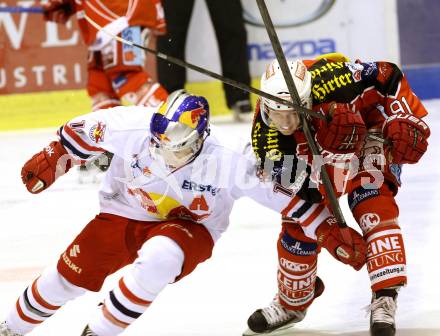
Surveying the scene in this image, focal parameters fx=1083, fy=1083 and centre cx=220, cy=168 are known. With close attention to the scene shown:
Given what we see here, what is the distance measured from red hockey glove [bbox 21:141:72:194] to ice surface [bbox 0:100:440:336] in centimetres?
48

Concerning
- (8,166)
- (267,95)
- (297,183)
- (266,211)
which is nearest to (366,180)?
(297,183)

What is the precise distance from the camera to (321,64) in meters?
3.20

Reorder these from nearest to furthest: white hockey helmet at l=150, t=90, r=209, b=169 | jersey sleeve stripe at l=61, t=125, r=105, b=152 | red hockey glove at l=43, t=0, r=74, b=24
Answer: white hockey helmet at l=150, t=90, r=209, b=169 → jersey sleeve stripe at l=61, t=125, r=105, b=152 → red hockey glove at l=43, t=0, r=74, b=24

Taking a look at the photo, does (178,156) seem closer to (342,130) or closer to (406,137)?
(342,130)

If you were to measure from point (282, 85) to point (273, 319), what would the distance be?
29.3 inches

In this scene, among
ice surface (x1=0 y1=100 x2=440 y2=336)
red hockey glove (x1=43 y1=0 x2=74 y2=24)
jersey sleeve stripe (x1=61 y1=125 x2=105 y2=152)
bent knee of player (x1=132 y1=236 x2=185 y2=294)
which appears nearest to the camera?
bent knee of player (x1=132 y1=236 x2=185 y2=294)

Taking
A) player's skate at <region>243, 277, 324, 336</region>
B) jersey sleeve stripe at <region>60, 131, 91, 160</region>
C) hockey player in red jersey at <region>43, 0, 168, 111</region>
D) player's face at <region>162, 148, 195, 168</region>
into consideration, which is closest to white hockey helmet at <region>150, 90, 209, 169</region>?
player's face at <region>162, 148, 195, 168</region>

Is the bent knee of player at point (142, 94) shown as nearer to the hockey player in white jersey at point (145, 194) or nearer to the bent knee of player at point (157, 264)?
the hockey player in white jersey at point (145, 194)

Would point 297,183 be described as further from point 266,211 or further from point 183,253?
point 266,211

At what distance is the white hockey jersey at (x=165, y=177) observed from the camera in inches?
117

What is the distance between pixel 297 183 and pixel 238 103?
425cm

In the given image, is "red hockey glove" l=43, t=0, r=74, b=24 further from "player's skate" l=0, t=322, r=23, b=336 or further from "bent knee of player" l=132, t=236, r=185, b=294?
"bent knee of player" l=132, t=236, r=185, b=294

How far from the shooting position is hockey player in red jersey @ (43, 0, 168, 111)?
5852 mm

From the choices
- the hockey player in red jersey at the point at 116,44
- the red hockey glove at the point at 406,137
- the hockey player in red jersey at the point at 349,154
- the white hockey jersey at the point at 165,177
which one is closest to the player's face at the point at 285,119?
the hockey player in red jersey at the point at 349,154
